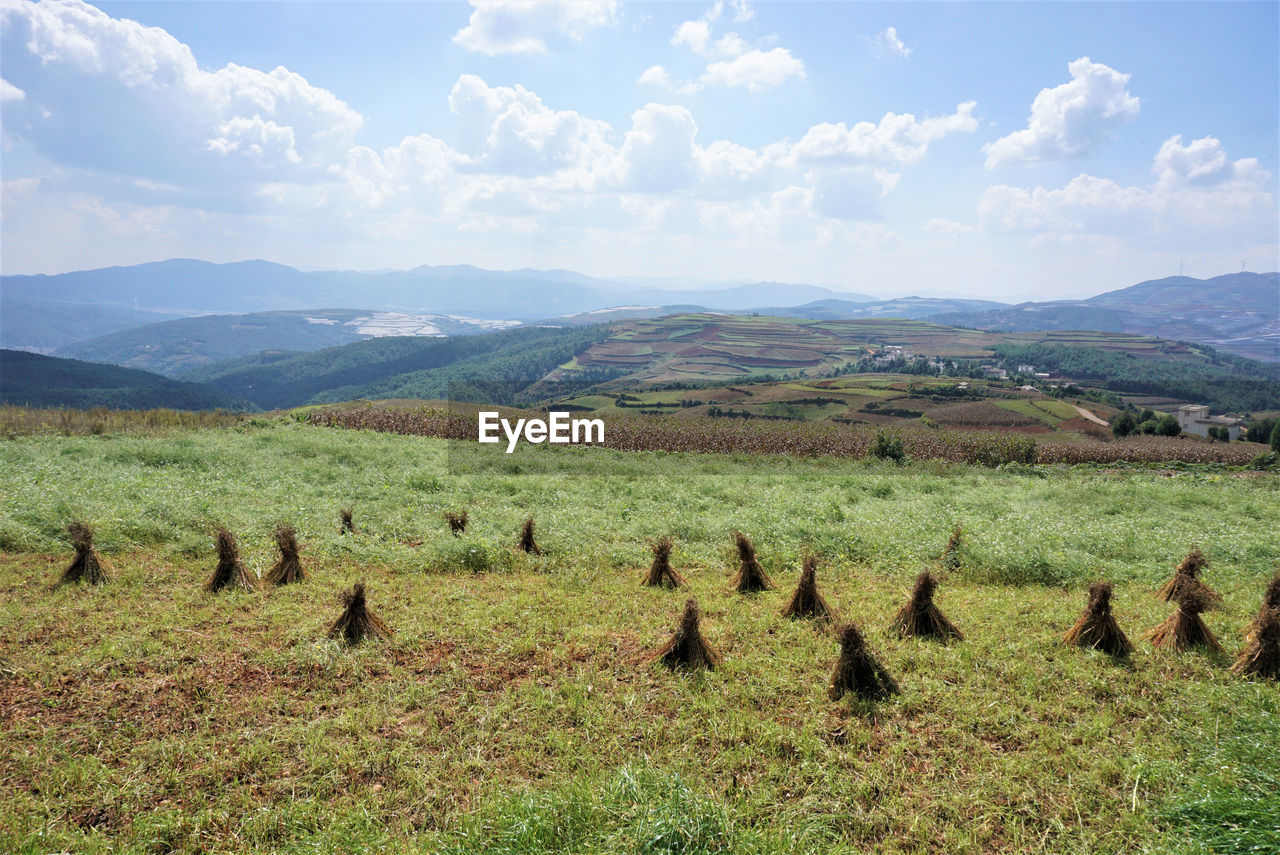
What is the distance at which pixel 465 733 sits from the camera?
18.3 ft

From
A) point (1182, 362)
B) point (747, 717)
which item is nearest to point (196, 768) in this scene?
point (747, 717)

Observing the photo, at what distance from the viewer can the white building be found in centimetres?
6089

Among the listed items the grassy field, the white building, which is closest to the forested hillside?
the white building

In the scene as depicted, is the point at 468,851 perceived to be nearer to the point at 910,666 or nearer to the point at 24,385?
the point at 910,666

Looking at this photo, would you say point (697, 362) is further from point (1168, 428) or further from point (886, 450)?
point (886, 450)

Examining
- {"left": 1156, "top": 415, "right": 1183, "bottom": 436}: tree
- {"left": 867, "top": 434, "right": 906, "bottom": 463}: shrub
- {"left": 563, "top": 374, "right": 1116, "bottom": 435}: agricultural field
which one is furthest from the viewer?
{"left": 563, "top": 374, "right": 1116, "bottom": 435}: agricultural field

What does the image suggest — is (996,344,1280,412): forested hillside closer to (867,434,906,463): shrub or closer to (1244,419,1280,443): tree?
(1244,419,1280,443): tree

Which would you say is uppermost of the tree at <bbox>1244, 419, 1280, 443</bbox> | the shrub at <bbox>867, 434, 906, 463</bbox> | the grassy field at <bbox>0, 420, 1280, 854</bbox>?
the grassy field at <bbox>0, 420, 1280, 854</bbox>

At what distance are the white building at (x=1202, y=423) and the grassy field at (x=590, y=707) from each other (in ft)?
221

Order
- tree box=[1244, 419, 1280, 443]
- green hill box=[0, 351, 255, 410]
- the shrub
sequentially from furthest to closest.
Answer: green hill box=[0, 351, 255, 410], tree box=[1244, 419, 1280, 443], the shrub

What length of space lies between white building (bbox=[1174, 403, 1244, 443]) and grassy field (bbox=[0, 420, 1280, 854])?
67417 mm

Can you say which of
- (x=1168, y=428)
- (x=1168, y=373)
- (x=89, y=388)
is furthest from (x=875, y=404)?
(x=89, y=388)

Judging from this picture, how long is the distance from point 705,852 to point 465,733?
2576 millimetres

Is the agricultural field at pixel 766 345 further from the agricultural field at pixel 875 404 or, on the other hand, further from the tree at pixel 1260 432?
the tree at pixel 1260 432
